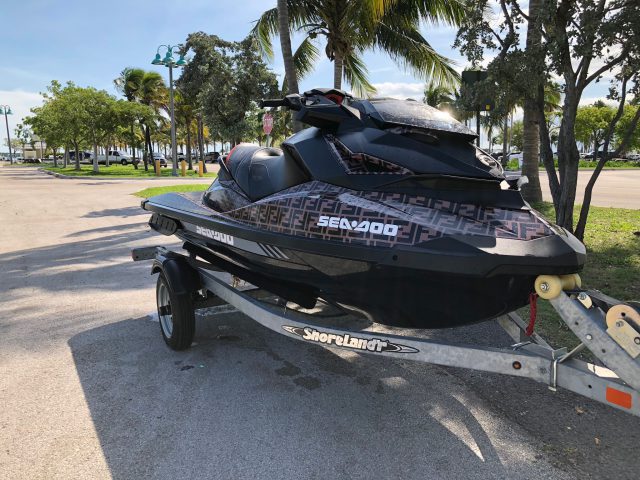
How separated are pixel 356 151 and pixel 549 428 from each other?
6.64 ft

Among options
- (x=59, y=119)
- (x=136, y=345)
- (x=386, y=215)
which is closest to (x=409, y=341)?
(x=386, y=215)

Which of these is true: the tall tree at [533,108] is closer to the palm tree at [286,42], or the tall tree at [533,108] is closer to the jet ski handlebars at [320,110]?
the jet ski handlebars at [320,110]

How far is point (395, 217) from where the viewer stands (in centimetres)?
257

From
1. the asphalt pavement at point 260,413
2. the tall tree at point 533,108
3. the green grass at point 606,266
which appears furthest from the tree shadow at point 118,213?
the green grass at point 606,266

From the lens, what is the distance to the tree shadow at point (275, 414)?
2.60 meters

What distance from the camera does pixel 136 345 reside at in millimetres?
4270

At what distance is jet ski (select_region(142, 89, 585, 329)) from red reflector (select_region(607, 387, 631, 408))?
547 mm

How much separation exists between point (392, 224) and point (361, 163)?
52 cm

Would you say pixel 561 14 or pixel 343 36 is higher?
pixel 343 36

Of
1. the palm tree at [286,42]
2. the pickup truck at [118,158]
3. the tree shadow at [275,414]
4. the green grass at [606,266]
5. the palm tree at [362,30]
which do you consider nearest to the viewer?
the tree shadow at [275,414]

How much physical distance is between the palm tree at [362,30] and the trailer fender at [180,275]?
922 cm

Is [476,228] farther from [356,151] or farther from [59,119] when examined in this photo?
[59,119]

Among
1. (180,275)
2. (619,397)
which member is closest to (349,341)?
(619,397)

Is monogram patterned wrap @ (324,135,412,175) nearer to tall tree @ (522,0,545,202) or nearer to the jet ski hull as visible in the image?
the jet ski hull
